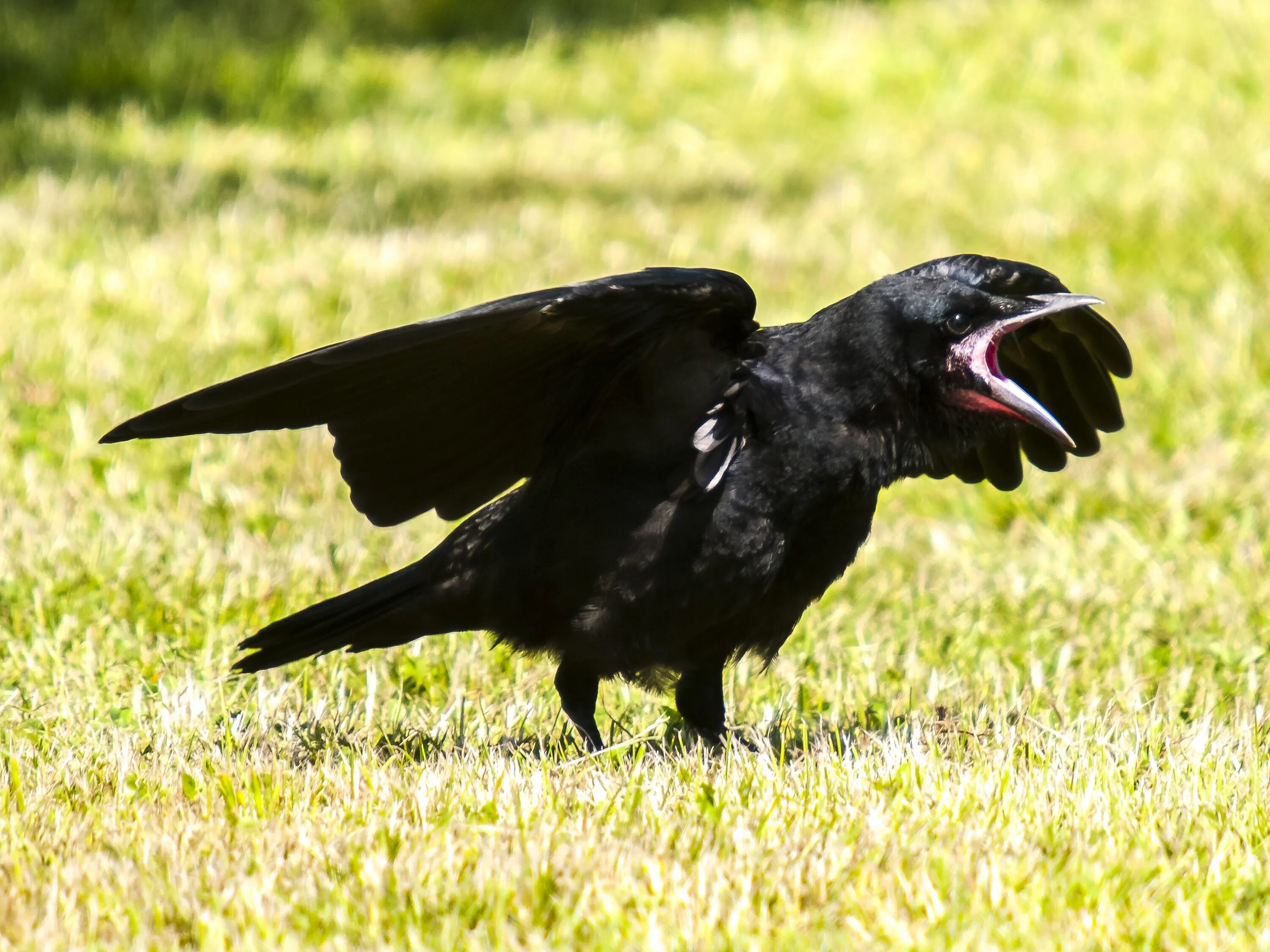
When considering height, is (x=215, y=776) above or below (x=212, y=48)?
below

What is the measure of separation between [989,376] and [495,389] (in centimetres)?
103

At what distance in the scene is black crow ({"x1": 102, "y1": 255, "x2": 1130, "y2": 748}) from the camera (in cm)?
335

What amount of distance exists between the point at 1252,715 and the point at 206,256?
5.37m

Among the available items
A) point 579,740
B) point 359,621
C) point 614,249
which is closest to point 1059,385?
point 579,740

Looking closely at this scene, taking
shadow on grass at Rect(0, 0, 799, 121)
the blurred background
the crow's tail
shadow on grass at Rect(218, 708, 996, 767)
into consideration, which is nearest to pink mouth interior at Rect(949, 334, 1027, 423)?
shadow on grass at Rect(218, 708, 996, 767)

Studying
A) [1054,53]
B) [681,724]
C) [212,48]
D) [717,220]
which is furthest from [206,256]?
[1054,53]

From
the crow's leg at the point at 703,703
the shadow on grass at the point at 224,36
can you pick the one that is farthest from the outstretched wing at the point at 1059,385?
the shadow on grass at the point at 224,36

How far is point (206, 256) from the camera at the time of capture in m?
7.68

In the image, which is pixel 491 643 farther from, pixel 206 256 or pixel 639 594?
pixel 206 256

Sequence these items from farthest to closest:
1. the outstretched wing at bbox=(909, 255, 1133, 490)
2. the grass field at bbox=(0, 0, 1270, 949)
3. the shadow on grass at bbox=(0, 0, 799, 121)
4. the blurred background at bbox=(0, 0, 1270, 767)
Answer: the shadow on grass at bbox=(0, 0, 799, 121), the blurred background at bbox=(0, 0, 1270, 767), the outstretched wing at bbox=(909, 255, 1133, 490), the grass field at bbox=(0, 0, 1270, 949)

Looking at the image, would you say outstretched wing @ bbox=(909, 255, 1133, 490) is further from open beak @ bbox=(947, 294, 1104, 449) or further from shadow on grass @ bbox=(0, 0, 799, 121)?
shadow on grass @ bbox=(0, 0, 799, 121)

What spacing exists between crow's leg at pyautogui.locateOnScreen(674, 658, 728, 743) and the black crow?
0.03ft

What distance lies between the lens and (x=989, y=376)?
11.2ft

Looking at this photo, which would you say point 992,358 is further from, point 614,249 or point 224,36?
point 224,36
